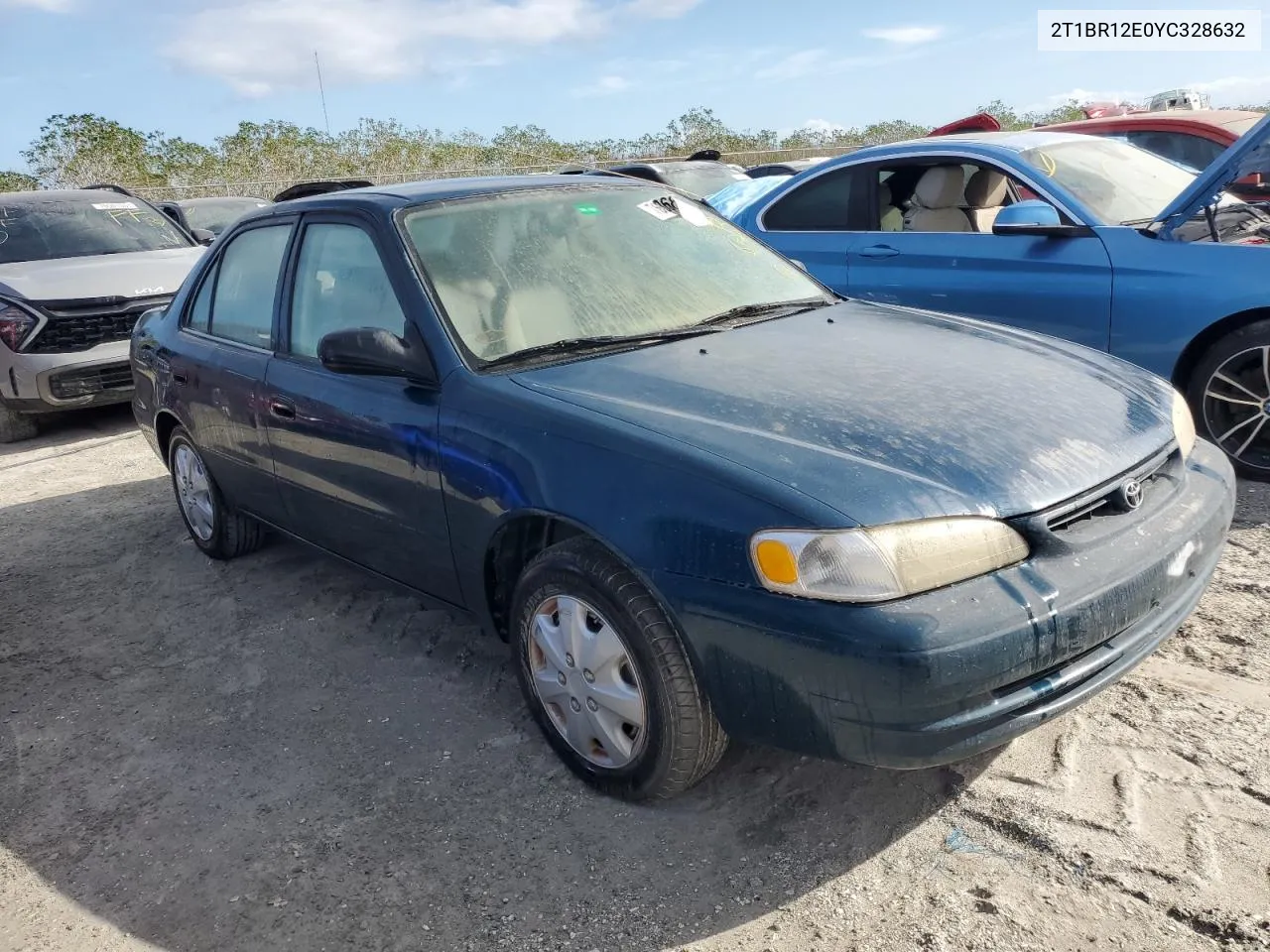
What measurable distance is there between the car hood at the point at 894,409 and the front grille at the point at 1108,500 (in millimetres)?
25

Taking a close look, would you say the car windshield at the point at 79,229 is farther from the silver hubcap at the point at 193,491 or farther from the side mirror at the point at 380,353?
the side mirror at the point at 380,353

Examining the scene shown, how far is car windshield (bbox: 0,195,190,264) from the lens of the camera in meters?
8.10

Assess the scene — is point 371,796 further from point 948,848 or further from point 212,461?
point 212,461

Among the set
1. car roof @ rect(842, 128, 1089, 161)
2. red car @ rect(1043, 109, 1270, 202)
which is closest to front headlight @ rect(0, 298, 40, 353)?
car roof @ rect(842, 128, 1089, 161)

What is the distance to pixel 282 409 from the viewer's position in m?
3.66

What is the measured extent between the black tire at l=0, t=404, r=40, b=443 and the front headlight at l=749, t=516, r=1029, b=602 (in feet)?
24.0

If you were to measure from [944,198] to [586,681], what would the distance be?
4.00m

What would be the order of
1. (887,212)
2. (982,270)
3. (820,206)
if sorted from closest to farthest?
(982,270) → (887,212) → (820,206)

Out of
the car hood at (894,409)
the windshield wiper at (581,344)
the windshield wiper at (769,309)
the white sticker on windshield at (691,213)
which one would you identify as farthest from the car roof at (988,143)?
the windshield wiper at (581,344)

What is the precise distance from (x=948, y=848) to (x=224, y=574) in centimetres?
347

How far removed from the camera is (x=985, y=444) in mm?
2441

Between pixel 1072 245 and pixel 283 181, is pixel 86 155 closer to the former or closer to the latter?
pixel 283 181

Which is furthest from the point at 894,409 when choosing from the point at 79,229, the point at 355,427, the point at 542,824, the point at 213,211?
the point at 213,211

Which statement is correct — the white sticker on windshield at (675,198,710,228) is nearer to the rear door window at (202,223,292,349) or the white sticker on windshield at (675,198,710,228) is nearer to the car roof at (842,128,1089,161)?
the rear door window at (202,223,292,349)
